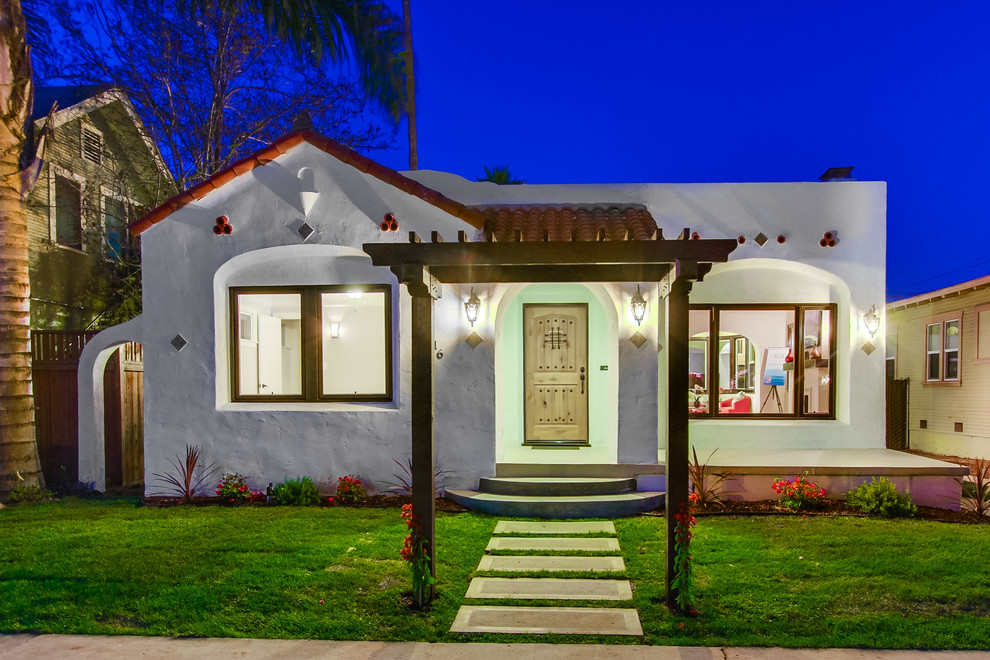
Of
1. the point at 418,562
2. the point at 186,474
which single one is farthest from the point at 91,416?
the point at 418,562

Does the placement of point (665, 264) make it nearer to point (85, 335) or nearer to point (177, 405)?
point (177, 405)

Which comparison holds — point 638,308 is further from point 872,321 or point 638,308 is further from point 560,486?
point 872,321

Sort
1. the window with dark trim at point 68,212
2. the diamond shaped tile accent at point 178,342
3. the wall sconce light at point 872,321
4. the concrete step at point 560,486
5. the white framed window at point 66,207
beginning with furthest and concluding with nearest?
the window with dark trim at point 68,212
the white framed window at point 66,207
the wall sconce light at point 872,321
the diamond shaped tile accent at point 178,342
the concrete step at point 560,486

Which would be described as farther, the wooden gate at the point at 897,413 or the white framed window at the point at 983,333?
the wooden gate at the point at 897,413

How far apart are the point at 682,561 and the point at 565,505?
2819 mm

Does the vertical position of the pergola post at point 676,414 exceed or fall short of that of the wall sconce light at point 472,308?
it falls short

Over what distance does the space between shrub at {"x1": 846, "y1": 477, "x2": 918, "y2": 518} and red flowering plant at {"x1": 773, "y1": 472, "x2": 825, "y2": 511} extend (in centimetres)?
42

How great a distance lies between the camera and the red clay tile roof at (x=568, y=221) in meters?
7.53

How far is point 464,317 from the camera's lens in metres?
7.88

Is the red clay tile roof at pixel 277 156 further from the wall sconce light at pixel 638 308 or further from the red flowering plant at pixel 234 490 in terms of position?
the red flowering plant at pixel 234 490

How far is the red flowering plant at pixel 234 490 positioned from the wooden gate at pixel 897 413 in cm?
1372

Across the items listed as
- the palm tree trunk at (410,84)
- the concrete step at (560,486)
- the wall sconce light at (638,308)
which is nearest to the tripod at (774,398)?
the wall sconce light at (638,308)

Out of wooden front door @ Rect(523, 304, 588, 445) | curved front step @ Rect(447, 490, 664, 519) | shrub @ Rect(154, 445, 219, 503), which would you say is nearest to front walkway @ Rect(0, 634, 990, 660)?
curved front step @ Rect(447, 490, 664, 519)

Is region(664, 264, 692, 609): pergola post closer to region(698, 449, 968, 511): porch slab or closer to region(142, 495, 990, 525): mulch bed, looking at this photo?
region(142, 495, 990, 525): mulch bed
